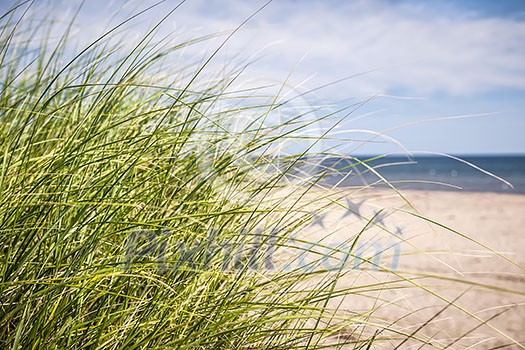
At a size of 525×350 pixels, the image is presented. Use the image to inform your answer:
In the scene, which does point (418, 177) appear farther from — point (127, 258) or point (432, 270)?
point (127, 258)

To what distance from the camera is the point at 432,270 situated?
3.96 m

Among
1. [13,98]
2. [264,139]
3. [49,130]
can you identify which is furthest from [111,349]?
[13,98]

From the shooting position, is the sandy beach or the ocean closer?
the sandy beach

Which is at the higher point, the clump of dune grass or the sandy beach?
the clump of dune grass

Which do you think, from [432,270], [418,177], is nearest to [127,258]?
[432,270]

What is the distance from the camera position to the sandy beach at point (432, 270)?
124cm

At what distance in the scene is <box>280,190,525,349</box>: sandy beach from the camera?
1237 millimetres

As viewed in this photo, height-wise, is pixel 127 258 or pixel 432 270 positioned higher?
pixel 127 258

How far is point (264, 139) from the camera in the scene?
1.48 m

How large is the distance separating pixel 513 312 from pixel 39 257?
267 centimetres

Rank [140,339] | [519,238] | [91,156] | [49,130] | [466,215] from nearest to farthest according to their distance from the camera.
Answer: [140,339] → [91,156] → [49,130] → [519,238] → [466,215]

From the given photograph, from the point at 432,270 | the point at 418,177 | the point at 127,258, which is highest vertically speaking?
the point at 127,258

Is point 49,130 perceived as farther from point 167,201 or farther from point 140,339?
point 140,339

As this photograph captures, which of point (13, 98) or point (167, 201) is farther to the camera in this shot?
point (13, 98)
